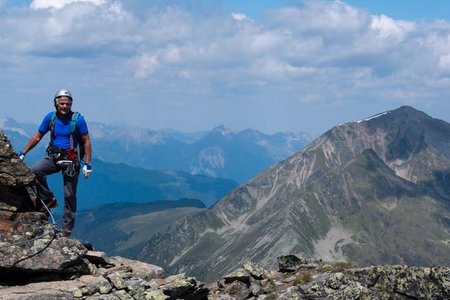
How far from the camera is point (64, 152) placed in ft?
89.0

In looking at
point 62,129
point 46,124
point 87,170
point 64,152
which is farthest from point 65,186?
point 46,124

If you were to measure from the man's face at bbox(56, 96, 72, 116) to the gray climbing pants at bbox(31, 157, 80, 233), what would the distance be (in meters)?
2.65

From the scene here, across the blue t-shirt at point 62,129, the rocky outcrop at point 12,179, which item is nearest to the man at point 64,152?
the blue t-shirt at point 62,129

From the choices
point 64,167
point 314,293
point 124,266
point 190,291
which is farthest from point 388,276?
point 64,167

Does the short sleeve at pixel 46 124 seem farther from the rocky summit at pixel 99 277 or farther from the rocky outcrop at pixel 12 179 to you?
the rocky summit at pixel 99 277

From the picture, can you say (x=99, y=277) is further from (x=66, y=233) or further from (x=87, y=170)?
(x=87, y=170)

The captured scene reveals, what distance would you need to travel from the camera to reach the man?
26750 mm

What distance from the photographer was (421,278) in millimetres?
33562

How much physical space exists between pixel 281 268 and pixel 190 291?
10.5 m

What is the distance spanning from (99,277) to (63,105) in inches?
349

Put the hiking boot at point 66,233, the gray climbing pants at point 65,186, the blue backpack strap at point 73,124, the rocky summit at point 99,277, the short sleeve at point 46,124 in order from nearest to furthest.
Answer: the rocky summit at point 99,277 → the hiking boot at point 66,233 → the gray climbing pants at point 65,186 → the blue backpack strap at point 73,124 → the short sleeve at point 46,124

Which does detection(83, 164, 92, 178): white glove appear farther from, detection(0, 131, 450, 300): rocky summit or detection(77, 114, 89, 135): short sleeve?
detection(0, 131, 450, 300): rocky summit

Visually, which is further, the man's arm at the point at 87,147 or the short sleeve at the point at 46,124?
the man's arm at the point at 87,147

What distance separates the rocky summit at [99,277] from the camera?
2308 centimetres
